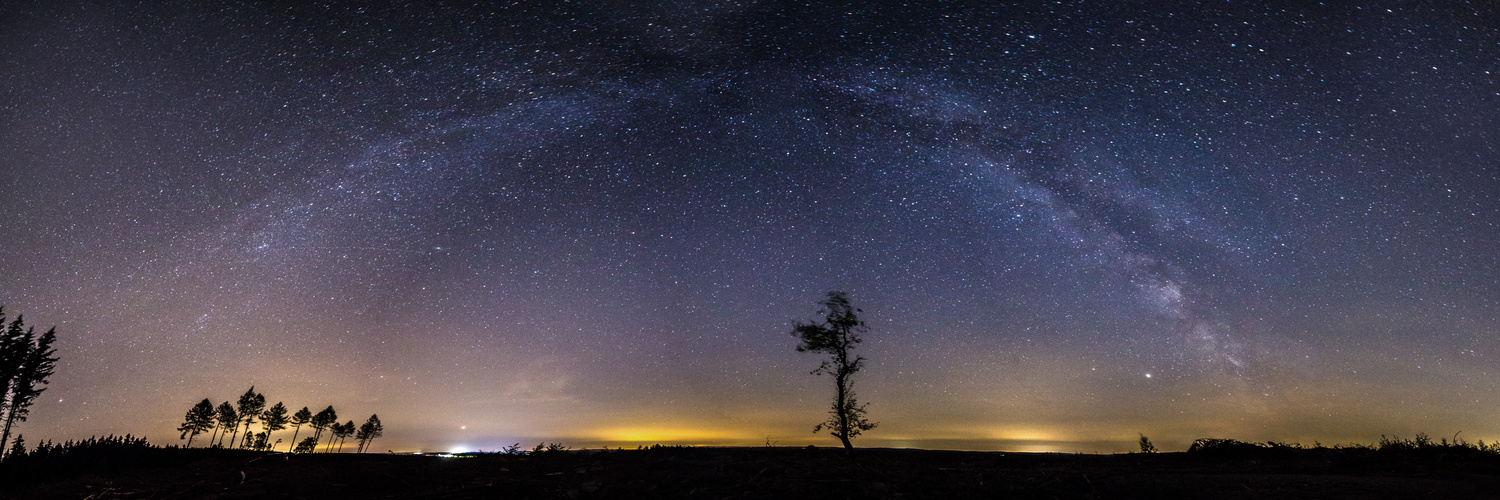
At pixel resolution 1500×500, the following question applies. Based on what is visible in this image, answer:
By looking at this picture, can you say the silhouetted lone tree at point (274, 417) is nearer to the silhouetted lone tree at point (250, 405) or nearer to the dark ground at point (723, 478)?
the silhouetted lone tree at point (250, 405)

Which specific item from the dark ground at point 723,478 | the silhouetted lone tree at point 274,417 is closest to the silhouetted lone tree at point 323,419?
the silhouetted lone tree at point 274,417

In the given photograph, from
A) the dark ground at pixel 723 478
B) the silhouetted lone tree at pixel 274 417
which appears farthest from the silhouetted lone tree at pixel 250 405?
the dark ground at pixel 723 478

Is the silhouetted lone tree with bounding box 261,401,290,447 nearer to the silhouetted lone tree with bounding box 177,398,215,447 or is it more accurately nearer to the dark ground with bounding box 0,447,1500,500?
the silhouetted lone tree with bounding box 177,398,215,447

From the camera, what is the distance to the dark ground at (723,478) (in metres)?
11.9

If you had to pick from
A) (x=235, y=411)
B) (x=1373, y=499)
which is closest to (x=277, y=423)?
(x=235, y=411)

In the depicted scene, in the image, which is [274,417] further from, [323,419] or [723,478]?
[723,478]

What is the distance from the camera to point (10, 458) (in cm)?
1491

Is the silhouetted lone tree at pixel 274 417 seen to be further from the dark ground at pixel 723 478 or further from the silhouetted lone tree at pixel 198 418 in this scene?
the dark ground at pixel 723 478

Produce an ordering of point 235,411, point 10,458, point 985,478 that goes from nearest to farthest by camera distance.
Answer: point 985,478 < point 10,458 < point 235,411

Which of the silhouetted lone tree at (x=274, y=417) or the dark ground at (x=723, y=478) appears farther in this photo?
the silhouetted lone tree at (x=274, y=417)

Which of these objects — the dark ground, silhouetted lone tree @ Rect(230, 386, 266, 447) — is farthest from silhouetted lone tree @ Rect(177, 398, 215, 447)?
the dark ground

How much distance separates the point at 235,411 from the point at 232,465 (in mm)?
82769

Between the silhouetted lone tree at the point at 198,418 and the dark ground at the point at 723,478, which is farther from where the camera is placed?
the silhouetted lone tree at the point at 198,418

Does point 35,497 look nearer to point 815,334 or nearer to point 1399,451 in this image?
point 815,334
